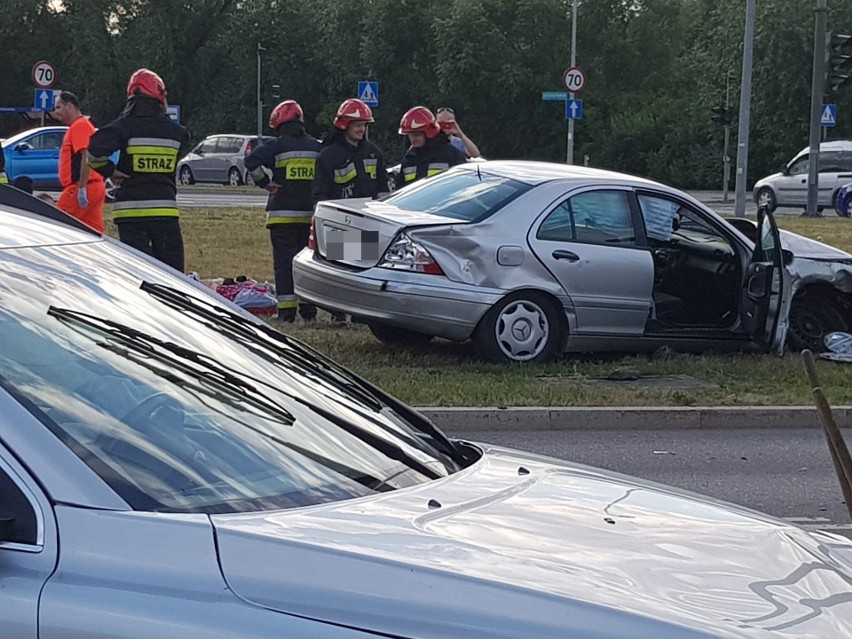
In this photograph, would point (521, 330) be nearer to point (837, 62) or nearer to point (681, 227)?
Result: point (681, 227)

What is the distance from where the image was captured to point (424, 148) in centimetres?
1299

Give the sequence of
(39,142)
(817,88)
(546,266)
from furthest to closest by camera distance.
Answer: (39,142) < (817,88) < (546,266)

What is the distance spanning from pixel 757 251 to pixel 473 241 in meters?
2.24

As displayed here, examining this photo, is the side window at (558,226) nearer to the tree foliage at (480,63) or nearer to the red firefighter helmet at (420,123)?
the red firefighter helmet at (420,123)

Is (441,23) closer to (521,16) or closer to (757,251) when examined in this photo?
(521,16)

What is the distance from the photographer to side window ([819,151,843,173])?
34.7 metres

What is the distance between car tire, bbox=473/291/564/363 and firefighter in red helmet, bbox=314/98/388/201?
2706 mm

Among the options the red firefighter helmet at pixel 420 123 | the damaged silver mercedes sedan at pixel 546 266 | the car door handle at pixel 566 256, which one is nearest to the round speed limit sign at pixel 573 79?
the red firefighter helmet at pixel 420 123

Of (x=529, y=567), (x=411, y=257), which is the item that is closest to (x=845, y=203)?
(x=411, y=257)

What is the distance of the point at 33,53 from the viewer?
60531 mm

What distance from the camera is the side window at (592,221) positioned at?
10141 millimetres

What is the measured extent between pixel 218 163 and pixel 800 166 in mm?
18212

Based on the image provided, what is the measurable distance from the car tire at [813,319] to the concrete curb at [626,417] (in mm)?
2220

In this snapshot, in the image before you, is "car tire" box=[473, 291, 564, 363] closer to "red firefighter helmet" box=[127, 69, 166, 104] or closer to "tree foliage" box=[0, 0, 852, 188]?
"red firefighter helmet" box=[127, 69, 166, 104]
